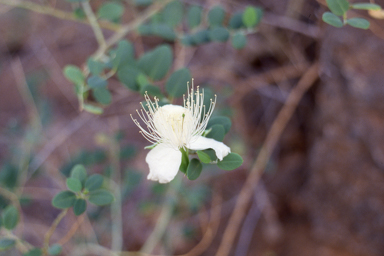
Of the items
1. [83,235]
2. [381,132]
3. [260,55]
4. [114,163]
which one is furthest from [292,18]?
[83,235]

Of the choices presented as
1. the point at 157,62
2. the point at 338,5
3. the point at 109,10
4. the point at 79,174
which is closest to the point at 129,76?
the point at 157,62

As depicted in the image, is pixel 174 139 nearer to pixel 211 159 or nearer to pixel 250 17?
pixel 211 159

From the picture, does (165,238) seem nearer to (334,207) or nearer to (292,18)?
(334,207)

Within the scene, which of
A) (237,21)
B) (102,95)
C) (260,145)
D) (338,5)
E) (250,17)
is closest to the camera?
(338,5)

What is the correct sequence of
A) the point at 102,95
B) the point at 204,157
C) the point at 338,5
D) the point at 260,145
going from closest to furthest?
the point at 204,157
the point at 338,5
the point at 102,95
the point at 260,145

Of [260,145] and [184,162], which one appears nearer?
[184,162]

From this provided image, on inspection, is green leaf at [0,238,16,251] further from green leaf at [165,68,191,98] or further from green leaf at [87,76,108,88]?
green leaf at [165,68,191,98]
